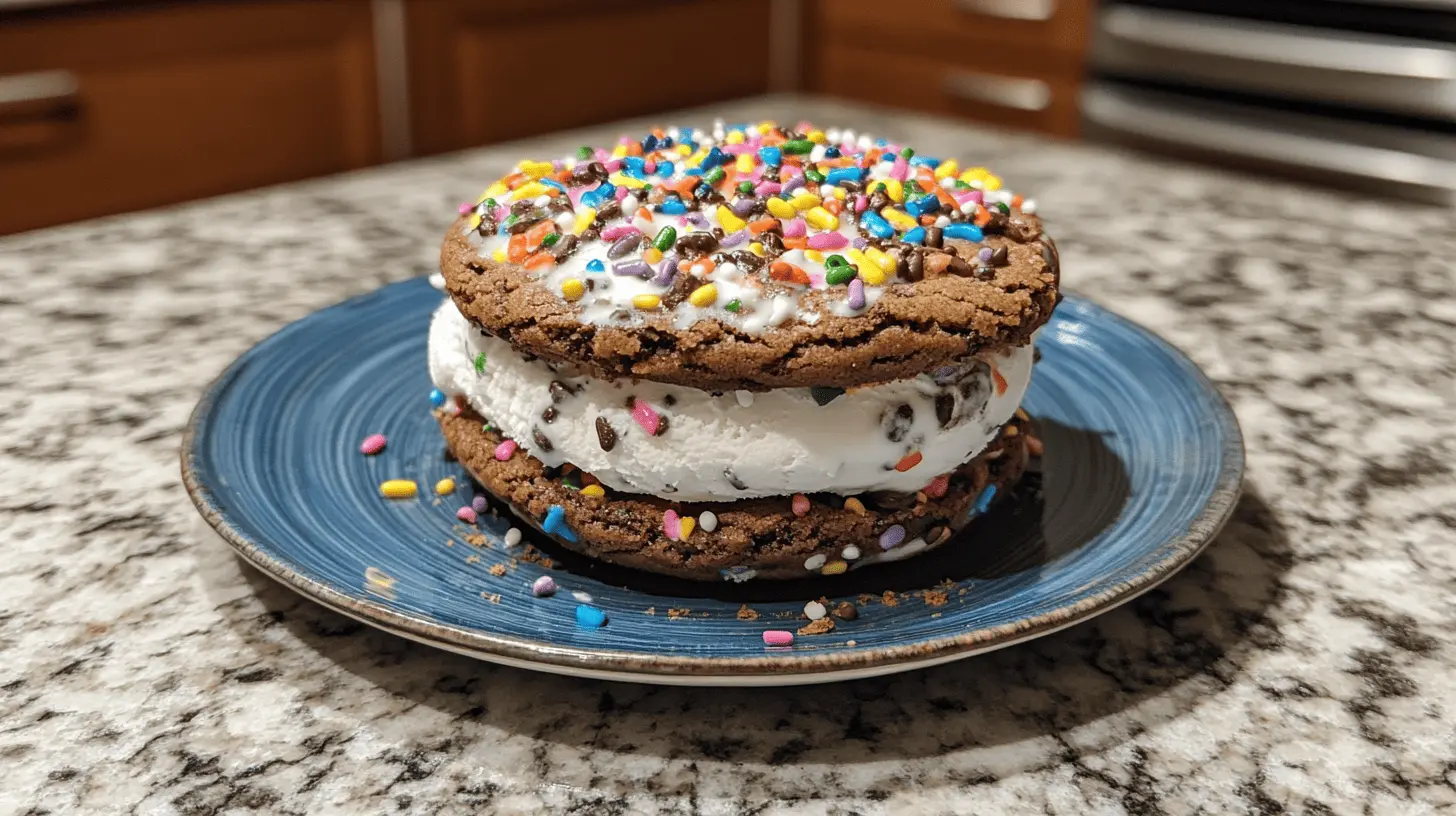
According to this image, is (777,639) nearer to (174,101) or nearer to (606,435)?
(606,435)

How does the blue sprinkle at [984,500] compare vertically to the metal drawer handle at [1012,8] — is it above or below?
below

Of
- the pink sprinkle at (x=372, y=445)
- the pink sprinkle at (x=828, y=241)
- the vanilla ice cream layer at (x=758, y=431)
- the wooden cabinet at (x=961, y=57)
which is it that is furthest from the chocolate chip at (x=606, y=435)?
the wooden cabinet at (x=961, y=57)

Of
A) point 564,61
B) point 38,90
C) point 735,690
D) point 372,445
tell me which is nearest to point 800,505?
point 735,690

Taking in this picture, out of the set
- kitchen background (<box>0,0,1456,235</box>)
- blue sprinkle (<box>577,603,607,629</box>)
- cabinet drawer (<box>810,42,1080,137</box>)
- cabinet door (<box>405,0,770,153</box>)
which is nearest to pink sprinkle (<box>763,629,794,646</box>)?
blue sprinkle (<box>577,603,607,629</box>)

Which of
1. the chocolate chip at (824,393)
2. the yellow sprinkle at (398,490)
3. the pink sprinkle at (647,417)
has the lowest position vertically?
the yellow sprinkle at (398,490)

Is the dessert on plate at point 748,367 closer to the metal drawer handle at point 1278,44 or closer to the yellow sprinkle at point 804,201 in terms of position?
the yellow sprinkle at point 804,201

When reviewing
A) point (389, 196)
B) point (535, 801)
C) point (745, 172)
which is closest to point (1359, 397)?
point (745, 172)
